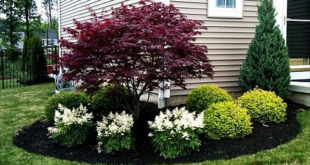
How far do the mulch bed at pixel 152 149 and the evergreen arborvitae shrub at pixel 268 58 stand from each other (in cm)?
94

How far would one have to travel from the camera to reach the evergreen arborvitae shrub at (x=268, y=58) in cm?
559

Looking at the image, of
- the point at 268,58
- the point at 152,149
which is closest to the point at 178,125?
the point at 152,149

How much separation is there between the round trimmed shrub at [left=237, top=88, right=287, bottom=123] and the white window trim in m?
1.76

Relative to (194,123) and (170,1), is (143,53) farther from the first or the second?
(170,1)

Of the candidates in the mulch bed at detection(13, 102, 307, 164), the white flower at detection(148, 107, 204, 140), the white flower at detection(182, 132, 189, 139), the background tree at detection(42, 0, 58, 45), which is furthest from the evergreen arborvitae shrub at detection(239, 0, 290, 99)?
the background tree at detection(42, 0, 58, 45)

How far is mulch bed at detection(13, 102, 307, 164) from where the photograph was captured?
3695mm

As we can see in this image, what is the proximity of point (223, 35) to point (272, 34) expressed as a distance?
858mm

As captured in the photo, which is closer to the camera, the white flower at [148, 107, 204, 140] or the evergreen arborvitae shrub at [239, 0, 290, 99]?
the white flower at [148, 107, 204, 140]

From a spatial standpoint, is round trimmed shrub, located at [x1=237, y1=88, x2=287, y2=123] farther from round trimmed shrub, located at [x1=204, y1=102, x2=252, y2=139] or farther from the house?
the house

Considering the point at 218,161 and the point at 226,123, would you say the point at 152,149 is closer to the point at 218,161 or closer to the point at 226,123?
the point at 218,161

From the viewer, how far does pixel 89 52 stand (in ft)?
12.6

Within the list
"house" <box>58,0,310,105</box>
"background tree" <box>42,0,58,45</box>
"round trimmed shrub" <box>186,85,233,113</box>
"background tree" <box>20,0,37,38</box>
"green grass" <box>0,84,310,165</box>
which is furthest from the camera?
"background tree" <box>42,0,58,45</box>

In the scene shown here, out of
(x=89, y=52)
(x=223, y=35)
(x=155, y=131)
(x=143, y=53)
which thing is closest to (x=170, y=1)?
(x=223, y=35)

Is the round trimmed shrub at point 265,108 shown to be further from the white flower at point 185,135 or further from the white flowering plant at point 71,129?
the white flowering plant at point 71,129
